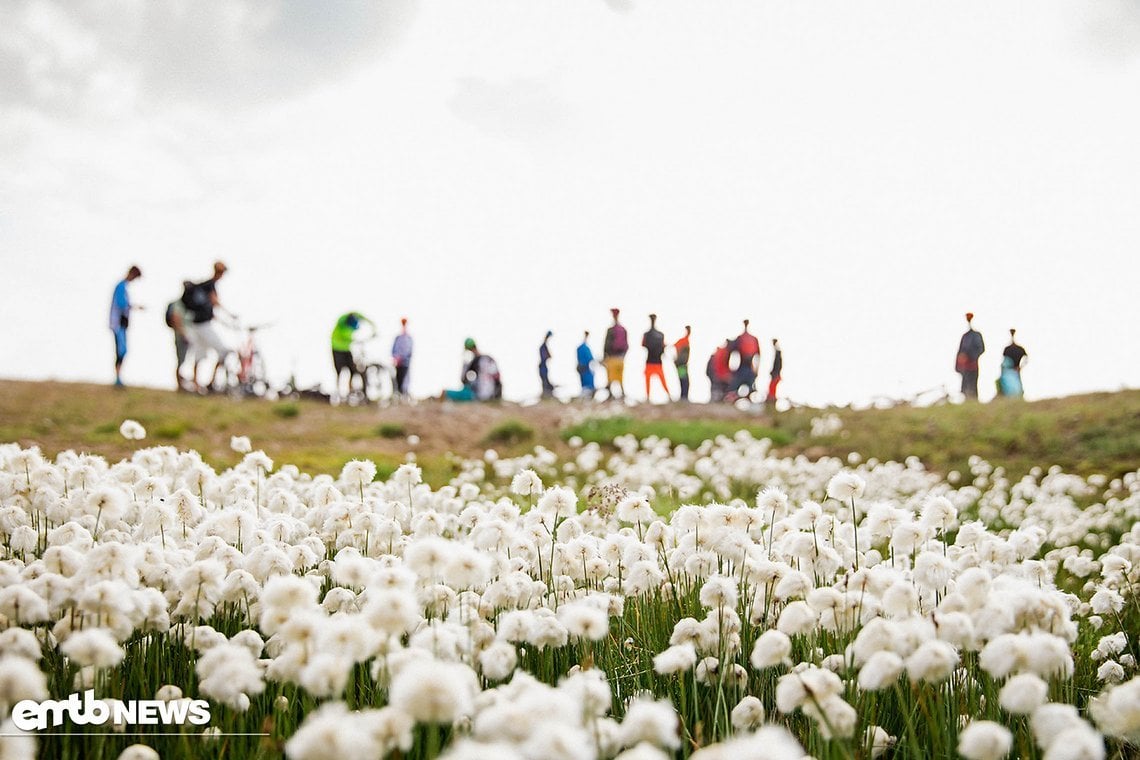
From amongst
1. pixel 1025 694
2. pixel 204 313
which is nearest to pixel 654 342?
pixel 204 313

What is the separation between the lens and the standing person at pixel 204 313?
70.9 ft

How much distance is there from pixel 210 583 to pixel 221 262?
20015mm

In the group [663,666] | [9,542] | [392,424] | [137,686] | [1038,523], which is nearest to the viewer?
[663,666]

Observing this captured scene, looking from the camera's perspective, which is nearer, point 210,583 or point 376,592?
point 376,592

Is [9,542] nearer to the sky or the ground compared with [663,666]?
nearer to the sky

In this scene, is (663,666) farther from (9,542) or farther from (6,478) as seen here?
(6,478)

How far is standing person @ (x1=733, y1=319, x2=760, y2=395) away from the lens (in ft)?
90.4

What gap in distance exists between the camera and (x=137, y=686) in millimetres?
3914

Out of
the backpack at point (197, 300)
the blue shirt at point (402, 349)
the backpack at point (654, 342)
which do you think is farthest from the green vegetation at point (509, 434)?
the backpack at point (197, 300)

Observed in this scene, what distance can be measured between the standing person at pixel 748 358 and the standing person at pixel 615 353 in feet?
12.4

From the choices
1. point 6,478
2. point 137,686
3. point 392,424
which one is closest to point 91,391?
point 392,424

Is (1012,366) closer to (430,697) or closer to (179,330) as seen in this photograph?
(179,330)

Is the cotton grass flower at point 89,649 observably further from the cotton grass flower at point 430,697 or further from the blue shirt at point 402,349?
the blue shirt at point 402,349

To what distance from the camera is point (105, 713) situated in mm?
3273
